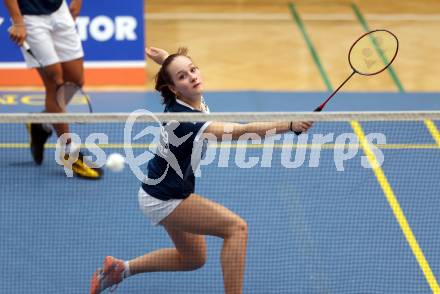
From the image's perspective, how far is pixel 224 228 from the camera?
16.5ft

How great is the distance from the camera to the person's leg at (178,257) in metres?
5.28

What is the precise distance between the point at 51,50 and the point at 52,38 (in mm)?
163

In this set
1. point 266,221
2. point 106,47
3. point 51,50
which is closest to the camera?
point 266,221

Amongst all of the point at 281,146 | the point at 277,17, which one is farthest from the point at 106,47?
the point at 277,17

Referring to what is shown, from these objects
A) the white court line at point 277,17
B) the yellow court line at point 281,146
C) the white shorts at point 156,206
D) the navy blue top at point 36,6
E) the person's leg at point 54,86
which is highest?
the white court line at point 277,17

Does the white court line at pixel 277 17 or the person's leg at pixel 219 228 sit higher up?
the white court line at pixel 277 17

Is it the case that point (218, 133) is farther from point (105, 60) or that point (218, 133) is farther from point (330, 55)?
point (330, 55)

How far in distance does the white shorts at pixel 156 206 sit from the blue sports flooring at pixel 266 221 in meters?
0.81

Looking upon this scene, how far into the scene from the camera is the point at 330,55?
34.6 feet

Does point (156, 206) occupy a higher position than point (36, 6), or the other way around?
point (36, 6)

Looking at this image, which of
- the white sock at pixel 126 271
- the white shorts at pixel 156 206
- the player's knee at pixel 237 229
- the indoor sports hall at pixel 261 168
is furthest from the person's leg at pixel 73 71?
the player's knee at pixel 237 229

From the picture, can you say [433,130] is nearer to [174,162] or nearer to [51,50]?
[51,50]

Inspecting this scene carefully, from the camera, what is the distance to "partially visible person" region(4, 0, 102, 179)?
7176 mm

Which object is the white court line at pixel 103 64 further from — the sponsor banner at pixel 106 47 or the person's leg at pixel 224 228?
the person's leg at pixel 224 228
